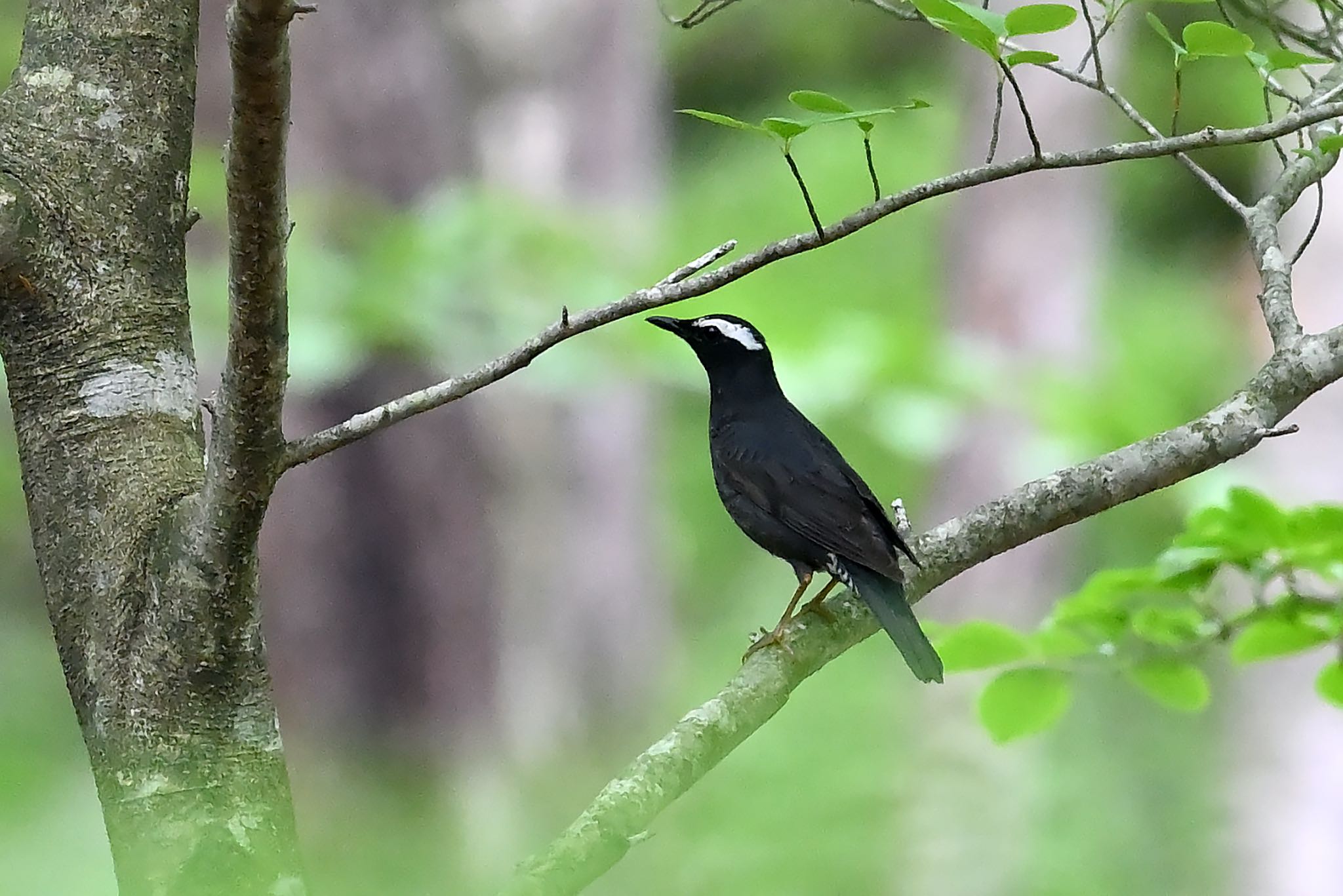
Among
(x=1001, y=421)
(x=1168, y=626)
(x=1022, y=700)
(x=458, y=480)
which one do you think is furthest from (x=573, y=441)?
(x=1168, y=626)

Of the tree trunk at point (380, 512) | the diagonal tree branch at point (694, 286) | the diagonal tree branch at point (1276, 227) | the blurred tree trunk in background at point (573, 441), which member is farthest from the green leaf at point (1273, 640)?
the blurred tree trunk in background at point (573, 441)

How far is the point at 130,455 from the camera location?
1.50 metres

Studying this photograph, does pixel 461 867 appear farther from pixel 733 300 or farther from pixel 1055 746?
pixel 1055 746

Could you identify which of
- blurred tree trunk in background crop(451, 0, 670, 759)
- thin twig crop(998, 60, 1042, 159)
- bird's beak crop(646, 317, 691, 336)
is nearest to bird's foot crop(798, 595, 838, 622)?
bird's beak crop(646, 317, 691, 336)

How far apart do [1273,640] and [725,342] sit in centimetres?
146

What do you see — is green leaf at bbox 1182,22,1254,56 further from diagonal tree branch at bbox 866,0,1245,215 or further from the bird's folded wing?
the bird's folded wing

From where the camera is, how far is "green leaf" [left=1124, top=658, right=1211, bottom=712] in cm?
202

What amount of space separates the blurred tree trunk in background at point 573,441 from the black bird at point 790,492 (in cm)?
213

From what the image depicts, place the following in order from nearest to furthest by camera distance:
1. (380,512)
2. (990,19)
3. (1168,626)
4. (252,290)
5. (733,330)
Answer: (252,290) < (990,19) < (1168,626) < (733,330) < (380,512)

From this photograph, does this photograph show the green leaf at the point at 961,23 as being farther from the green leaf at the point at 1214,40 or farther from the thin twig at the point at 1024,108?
the green leaf at the point at 1214,40

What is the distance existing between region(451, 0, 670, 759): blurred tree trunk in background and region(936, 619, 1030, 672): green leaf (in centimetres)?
335

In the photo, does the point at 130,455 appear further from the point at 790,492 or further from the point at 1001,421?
the point at 1001,421

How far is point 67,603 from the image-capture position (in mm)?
1455

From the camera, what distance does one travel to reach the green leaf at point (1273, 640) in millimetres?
1968
